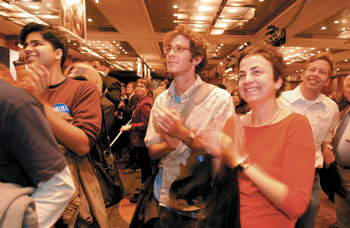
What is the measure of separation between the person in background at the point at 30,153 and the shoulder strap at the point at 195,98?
2.57 feet

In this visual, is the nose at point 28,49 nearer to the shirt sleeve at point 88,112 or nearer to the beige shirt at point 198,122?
the shirt sleeve at point 88,112

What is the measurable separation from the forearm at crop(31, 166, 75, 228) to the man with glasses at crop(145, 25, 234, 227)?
1.66ft

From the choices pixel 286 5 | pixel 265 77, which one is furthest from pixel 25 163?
pixel 286 5

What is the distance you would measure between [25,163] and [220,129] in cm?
96

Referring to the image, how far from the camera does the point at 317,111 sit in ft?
6.99

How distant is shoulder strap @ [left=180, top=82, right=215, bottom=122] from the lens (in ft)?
4.51

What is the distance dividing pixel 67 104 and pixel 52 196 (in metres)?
0.76

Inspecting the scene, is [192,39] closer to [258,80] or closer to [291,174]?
[258,80]

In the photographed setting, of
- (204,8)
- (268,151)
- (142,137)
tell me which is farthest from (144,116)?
(204,8)

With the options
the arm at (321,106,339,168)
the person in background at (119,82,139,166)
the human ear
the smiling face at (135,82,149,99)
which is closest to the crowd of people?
the human ear

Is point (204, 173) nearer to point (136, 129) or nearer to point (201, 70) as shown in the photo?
point (201, 70)

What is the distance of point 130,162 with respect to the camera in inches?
225

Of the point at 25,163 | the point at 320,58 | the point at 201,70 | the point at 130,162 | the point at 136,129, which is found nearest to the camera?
the point at 25,163

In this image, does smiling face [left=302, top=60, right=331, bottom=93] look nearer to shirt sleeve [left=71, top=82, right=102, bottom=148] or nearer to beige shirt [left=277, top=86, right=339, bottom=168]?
beige shirt [left=277, top=86, right=339, bottom=168]
